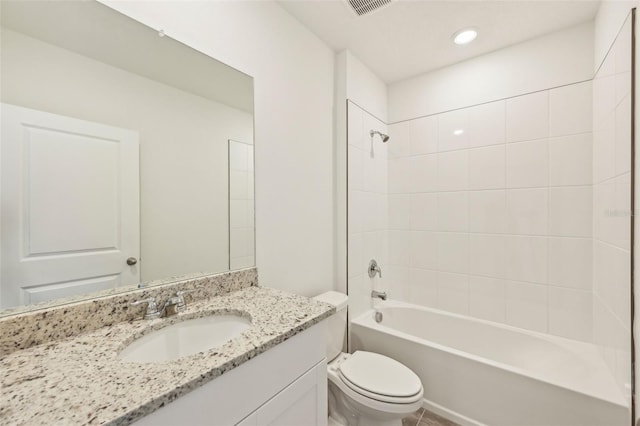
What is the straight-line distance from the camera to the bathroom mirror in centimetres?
77

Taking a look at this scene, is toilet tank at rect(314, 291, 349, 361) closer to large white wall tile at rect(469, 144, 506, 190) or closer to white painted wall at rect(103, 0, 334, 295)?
white painted wall at rect(103, 0, 334, 295)

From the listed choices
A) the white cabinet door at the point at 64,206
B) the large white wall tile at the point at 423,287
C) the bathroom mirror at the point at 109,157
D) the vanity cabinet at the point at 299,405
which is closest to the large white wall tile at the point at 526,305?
the large white wall tile at the point at 423,287

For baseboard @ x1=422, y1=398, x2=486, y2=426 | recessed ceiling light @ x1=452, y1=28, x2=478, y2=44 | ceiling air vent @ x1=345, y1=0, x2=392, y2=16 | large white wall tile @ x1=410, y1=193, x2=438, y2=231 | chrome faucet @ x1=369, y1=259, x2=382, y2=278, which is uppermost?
recessed ceiling light @ x1=452, y1=28, x2=478, y2=44

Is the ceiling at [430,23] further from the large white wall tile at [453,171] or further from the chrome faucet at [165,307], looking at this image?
the chrome faucet at [165,307]

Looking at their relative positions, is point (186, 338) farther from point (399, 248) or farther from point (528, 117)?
point (528, 117)

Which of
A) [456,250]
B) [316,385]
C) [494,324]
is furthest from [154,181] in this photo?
[494,324]

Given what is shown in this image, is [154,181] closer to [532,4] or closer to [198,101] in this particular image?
[198,101]

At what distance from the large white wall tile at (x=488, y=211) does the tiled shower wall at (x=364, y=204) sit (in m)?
0.69

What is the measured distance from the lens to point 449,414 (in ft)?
5.23

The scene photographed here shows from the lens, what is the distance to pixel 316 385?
3.22 ft

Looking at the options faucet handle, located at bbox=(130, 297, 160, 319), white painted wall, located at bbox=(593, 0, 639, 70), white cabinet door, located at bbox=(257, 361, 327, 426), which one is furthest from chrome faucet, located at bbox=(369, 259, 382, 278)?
white painted wall, located at bbox=(593, 0, 639, 70)

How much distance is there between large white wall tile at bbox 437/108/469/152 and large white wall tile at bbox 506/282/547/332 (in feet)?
3.61

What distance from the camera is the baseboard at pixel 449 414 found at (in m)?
1.53

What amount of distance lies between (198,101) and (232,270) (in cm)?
79
